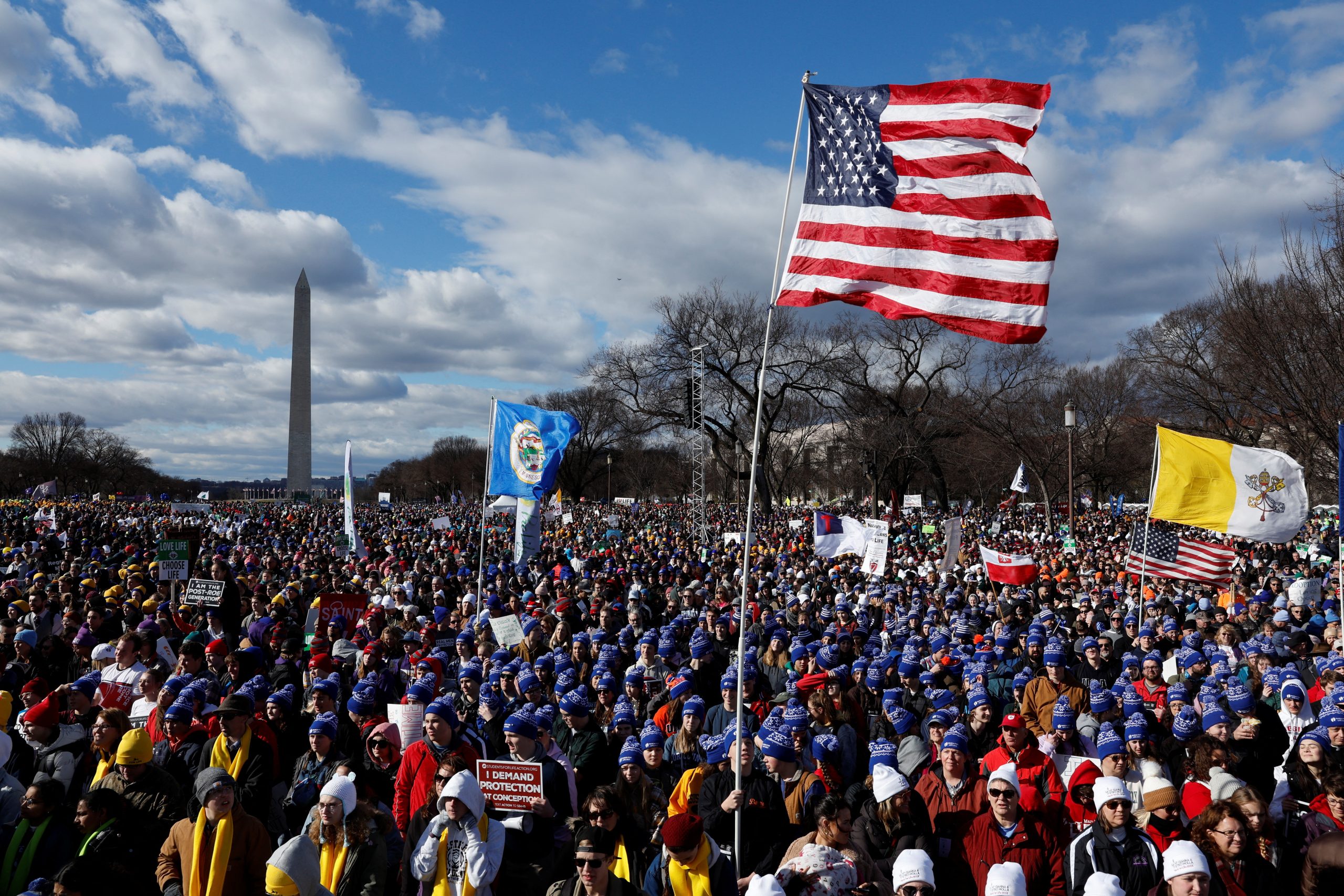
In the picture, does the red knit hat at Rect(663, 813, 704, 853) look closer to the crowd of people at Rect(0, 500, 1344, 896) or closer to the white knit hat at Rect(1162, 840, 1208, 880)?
the crowd of people at Rect(0, 500, 1344, 896)

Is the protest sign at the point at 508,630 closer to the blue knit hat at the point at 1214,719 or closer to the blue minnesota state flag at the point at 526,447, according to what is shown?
the blue minnesota state flag at the point at 526,447

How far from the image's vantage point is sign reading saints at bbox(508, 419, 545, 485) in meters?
14.2

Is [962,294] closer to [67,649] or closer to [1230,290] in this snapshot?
[67,649]

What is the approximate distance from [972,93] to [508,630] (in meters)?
7.75

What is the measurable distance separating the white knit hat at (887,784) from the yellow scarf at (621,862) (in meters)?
1.30

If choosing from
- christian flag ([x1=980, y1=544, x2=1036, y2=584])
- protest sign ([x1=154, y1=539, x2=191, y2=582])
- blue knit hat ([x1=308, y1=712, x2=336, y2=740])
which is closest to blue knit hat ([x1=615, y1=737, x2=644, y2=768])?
blue knit hat ([x1=308, y1=712, x2=336, y2=740])

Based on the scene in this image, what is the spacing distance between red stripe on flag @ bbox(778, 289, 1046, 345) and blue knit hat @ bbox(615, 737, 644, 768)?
9.26 ft

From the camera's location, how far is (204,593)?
12.0 metres

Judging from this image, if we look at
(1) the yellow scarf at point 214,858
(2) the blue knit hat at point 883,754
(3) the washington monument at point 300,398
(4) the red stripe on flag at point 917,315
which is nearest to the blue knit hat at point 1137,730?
(2) the blue knit hat at point 883,754

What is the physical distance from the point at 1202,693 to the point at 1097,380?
5461 centimetres

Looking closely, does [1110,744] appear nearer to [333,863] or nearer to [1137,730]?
[1137,730]

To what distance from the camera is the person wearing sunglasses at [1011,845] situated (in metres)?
4.69

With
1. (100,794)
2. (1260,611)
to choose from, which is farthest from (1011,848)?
(1260,611)

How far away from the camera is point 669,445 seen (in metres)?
75.6
